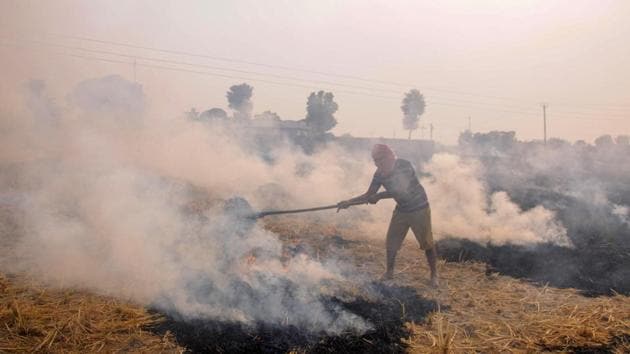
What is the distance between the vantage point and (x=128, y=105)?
1125 cm

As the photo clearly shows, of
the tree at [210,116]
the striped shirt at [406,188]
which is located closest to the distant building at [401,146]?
the tree at [210,116]

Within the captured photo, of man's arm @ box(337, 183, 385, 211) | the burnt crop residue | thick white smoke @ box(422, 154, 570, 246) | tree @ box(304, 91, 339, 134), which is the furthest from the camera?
tree @ box(304, 91, 339, 134)

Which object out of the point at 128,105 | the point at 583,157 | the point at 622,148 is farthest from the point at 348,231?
the point at 622,148

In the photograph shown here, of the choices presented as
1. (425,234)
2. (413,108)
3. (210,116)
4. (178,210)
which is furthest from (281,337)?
(413,108)

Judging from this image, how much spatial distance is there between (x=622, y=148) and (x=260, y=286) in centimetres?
3386

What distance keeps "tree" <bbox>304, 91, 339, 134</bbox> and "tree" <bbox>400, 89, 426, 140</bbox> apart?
48.0 feet

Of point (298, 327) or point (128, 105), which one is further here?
point (128, 105)

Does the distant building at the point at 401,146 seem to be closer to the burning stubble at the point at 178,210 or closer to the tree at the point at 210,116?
the tree at the point at 210,116

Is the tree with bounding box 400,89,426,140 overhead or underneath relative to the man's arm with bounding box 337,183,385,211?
overhead

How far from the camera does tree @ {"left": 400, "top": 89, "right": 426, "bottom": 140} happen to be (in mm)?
56812

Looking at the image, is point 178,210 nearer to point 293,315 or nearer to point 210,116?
point 293,315

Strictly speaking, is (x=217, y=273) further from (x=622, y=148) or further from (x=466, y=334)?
(x=622, y=148)

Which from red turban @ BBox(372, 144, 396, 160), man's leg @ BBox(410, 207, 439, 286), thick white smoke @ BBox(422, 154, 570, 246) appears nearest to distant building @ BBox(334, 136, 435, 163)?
thick white smoke @ BBox(422, 154, 570, 246)

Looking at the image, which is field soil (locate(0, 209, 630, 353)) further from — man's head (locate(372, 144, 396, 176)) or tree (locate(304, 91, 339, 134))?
tree (locate(304, 91, 339, 134))
